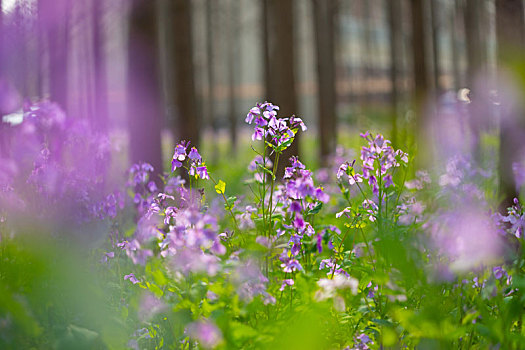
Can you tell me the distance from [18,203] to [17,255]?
1.22 feet

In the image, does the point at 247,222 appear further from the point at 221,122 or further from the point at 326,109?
the point at 221,122

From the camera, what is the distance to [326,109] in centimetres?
→ 984

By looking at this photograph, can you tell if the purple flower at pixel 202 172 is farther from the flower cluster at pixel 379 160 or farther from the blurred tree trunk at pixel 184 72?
the blurred tree trunk at pixel 184 72

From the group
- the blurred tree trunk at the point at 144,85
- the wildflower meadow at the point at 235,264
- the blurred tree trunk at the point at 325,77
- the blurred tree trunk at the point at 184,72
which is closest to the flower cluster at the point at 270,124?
the wildflower meadow at the point at 235,264

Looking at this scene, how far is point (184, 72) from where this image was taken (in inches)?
277

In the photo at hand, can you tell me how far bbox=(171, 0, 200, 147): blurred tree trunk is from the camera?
6887 millimetres

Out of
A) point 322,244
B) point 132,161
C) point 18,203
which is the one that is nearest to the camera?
point 322,244

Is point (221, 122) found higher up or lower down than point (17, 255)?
higher up

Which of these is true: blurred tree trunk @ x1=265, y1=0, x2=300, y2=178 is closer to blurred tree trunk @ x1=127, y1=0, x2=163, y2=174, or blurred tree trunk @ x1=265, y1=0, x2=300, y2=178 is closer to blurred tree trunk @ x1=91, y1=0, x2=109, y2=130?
blurred tree trunk @ x1=127, y1=0, x2=163, y2=174

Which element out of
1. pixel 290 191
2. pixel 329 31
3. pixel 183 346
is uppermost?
pixel 329 31

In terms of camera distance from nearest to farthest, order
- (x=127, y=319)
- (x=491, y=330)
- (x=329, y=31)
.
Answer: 1. (x=491, y=330)
2. (x=127, y=319)
3. (x=329, y=31)

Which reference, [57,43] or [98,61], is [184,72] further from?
[57,43]

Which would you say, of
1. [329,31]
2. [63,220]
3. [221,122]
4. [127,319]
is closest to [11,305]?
[127,319]

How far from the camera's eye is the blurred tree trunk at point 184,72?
6887mm
